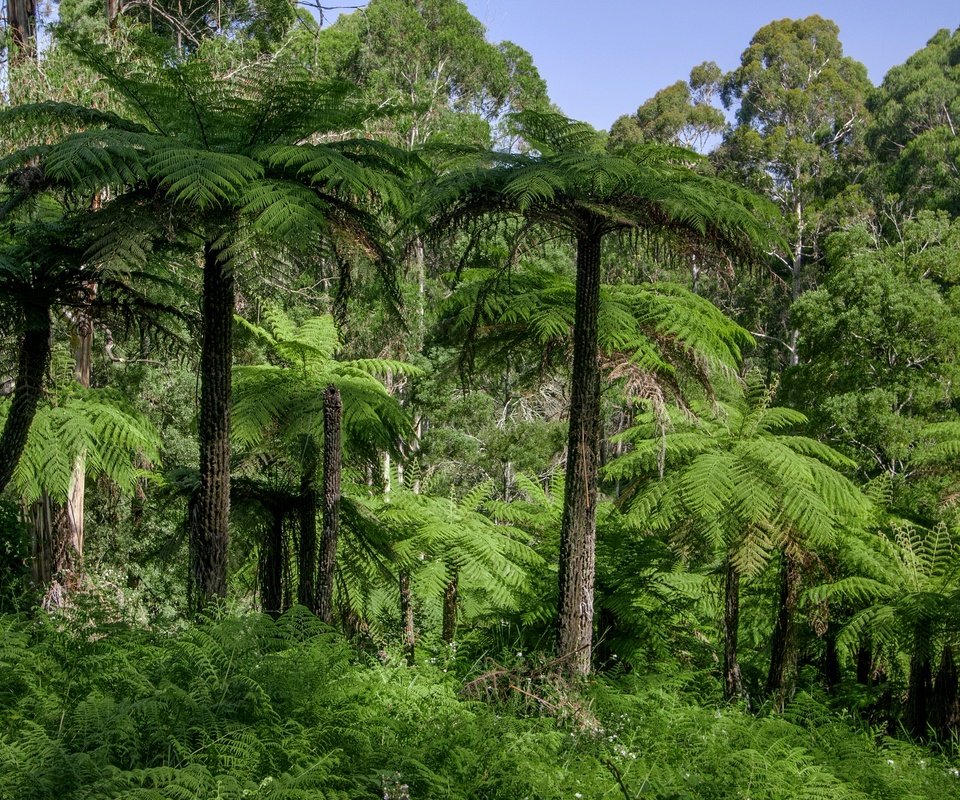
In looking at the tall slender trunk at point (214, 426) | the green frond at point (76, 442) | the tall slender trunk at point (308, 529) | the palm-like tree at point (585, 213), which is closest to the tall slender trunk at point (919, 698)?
the palm-like tree at point (585, 213)

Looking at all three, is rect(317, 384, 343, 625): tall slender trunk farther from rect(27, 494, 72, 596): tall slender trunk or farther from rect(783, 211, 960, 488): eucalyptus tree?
rect(783, 211, 960, 488): eucalyptus tree

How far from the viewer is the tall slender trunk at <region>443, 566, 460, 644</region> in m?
7.78

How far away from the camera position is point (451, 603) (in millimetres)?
8156

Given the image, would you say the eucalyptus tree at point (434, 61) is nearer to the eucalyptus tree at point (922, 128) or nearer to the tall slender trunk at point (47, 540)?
the eucalyptus tree at point (922, 128)

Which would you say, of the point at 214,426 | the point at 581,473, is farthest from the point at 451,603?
the point at 214,426

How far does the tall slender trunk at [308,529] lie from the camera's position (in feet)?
17.7

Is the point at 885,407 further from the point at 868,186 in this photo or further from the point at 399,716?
the point at 868,186

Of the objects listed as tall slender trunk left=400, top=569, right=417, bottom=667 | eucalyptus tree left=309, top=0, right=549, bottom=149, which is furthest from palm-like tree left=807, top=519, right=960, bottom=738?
eucalyptus tree left=309, top=0, right=549, bottom=149

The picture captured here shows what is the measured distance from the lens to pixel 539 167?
15.6 ft

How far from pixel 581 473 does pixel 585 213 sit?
4.77 feet

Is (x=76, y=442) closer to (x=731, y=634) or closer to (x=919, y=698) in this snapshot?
(x=731, y=634)

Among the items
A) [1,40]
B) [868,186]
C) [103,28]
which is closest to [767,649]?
[103,28]

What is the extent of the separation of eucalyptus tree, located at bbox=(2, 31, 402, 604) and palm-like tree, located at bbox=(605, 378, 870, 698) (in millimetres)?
2836

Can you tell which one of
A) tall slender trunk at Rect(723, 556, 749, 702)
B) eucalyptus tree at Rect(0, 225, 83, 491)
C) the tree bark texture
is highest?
the tree bark texture
